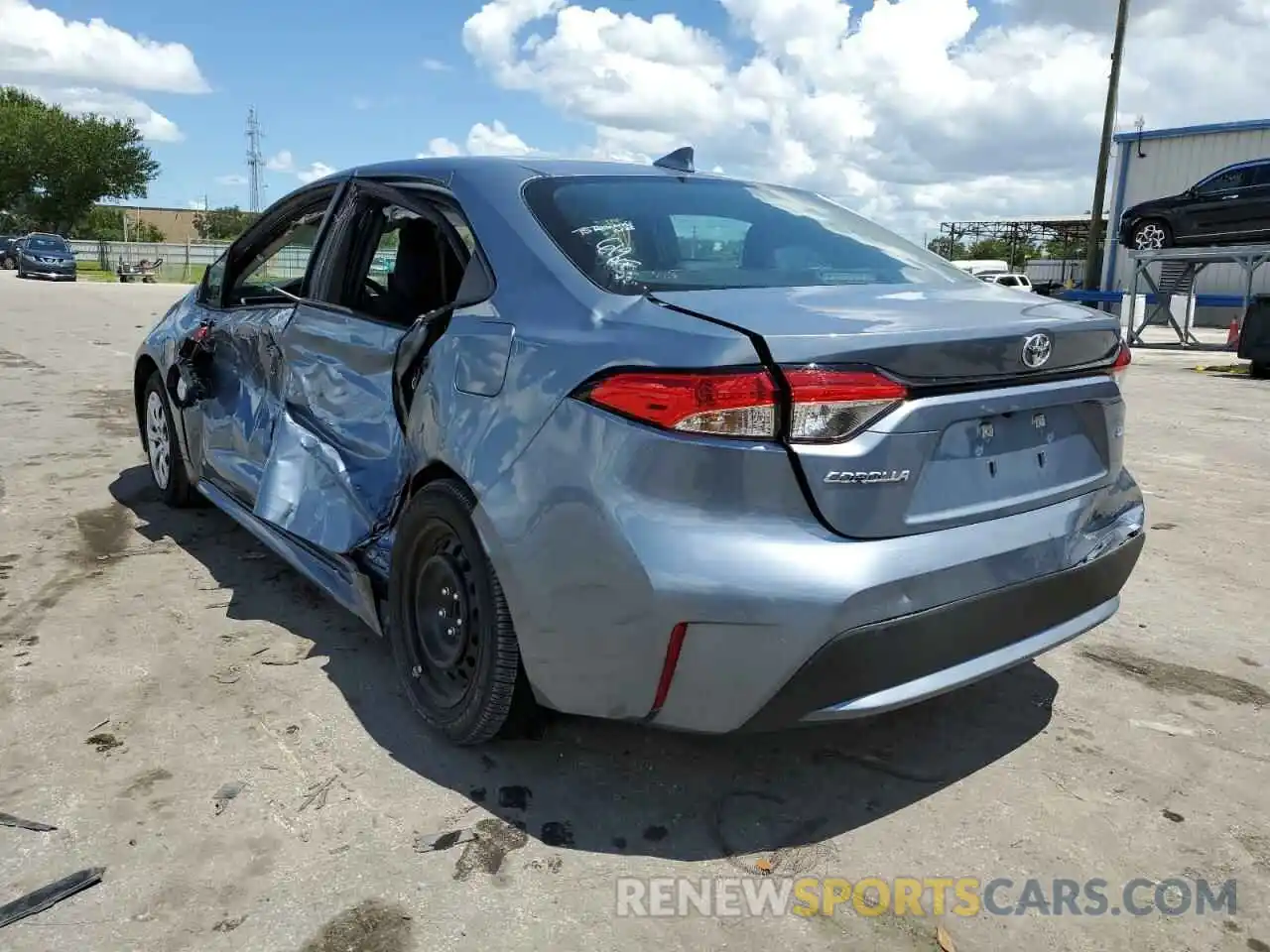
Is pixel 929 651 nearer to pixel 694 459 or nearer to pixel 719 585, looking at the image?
pixel 719 585

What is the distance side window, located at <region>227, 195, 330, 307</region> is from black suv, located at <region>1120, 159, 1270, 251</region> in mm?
21701

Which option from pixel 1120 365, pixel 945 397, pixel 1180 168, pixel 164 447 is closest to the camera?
pixel 945 397

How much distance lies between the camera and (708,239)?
297 cm

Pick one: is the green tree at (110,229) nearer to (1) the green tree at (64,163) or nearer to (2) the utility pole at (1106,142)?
(1) the green tree at (64,163)

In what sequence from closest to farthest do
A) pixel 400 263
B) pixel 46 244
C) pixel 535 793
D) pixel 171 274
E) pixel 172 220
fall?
pixel 535 793 → pixel 400 263 → pixel 46 244 → pixel 171 274 → pixel 172 220

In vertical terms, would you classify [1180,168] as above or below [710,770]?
above

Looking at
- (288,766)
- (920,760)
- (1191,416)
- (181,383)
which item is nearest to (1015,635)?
(920,760)

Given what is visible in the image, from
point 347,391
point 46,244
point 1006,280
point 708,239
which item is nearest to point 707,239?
point 708,239

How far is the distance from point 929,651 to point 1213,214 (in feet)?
74.3

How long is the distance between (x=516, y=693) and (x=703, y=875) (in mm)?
664

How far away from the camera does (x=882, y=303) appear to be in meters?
2.44

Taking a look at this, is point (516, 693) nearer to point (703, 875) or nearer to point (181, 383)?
point (703, 875)

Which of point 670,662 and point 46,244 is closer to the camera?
point 670,662

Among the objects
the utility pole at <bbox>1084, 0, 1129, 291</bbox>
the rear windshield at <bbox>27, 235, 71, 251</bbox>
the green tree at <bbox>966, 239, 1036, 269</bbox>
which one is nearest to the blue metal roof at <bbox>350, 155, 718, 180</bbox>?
the utility pole at <bbox>1084, 0, 1129, 291</bbox>
